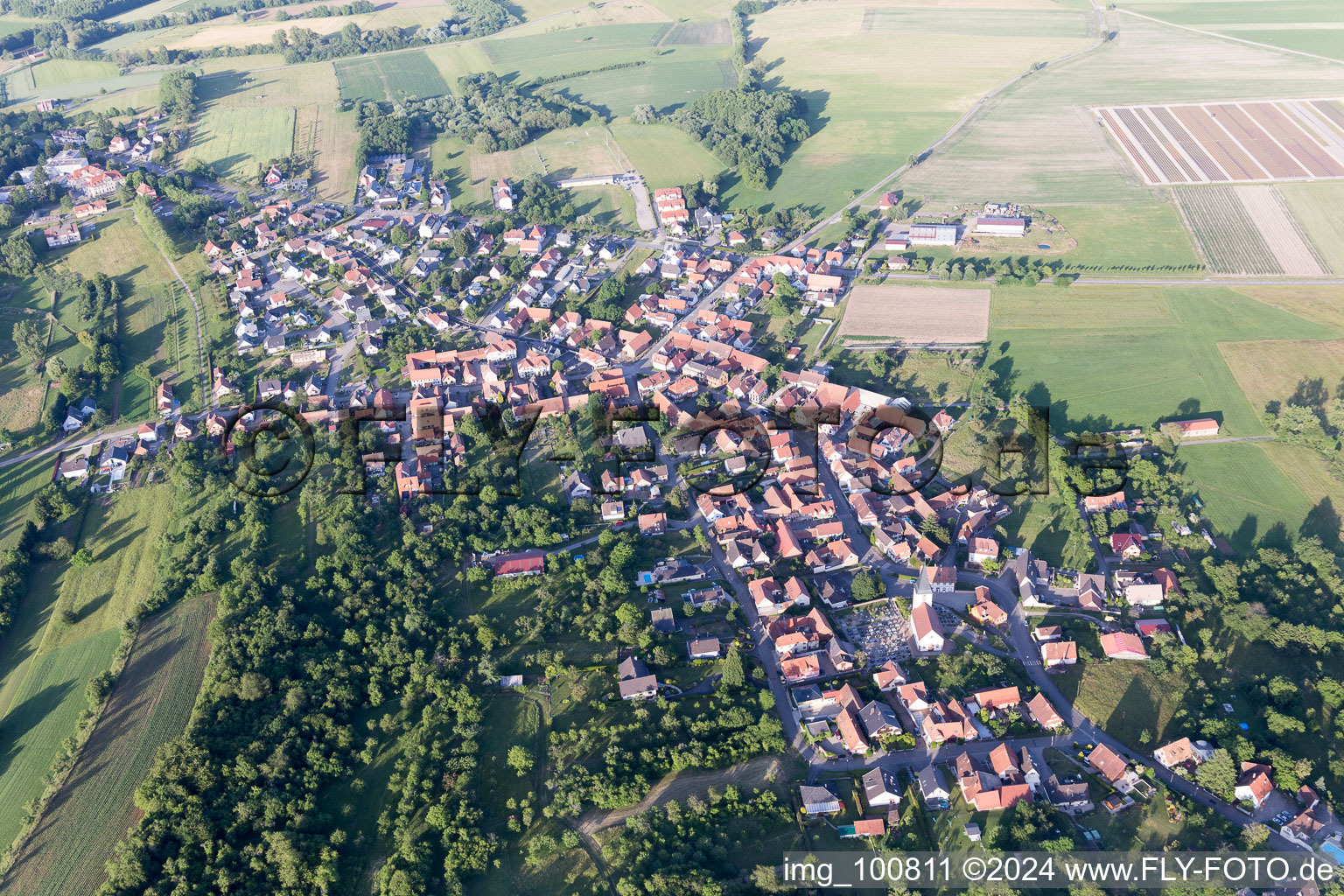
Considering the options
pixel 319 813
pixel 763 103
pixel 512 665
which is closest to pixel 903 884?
pixel 512 665

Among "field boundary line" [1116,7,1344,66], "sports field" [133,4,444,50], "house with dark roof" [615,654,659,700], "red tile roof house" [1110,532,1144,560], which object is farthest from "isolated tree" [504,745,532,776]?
"field boundary line" [1116,7,1344,66]

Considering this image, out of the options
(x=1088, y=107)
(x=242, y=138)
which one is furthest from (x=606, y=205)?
(x=1088, y=107)

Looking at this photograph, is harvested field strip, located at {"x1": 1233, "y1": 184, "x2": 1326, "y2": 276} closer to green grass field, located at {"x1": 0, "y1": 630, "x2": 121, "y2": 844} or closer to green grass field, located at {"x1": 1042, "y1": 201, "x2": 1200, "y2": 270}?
green grass field, located at {"x1": 1042, "y1": 201, "x2": 1200, "y2": 270}

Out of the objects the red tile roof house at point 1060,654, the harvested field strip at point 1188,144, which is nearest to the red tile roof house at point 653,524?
→ the red tile roof house at point 1060,654

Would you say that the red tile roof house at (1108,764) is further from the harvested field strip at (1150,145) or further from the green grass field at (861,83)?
the harvested field strip at (1150,145)

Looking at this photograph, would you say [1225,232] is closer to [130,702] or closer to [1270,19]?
[1270,19]

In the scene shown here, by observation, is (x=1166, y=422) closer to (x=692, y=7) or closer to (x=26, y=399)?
(x=26, y=399)
